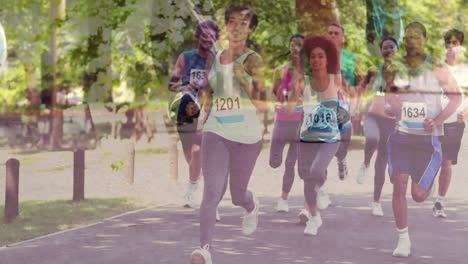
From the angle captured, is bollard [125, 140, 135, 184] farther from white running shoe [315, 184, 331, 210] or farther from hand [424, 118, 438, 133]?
hand [424, 118, 438, 133]

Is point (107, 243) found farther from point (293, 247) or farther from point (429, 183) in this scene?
point (429, 183)

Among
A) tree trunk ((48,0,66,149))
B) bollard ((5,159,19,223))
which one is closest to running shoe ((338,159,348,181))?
bollard ((5,159,19,223))

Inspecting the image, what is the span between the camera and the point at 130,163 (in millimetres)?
12328

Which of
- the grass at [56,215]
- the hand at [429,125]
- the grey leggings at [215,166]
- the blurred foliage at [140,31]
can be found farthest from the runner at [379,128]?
the blurred foliage at [140,31]

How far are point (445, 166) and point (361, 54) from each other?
34.5ft

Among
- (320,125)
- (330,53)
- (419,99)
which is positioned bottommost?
(320,125)

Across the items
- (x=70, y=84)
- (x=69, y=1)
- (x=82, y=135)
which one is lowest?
(x=82, y=135)

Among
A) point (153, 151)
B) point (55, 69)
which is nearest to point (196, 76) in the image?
point (153, 151)

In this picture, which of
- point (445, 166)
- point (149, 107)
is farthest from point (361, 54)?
point (445, 166)

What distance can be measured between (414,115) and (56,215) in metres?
4.57

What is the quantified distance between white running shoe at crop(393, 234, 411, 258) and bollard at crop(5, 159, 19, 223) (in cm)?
428

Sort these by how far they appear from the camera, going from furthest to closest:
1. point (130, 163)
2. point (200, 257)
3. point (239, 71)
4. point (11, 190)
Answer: point (130, 163) → point (11, 190) → point (239, 71) → point (200, 257)

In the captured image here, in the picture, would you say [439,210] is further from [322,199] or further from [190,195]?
[190,195]

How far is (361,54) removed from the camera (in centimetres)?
1942
